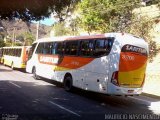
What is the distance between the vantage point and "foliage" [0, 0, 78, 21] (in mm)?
9469

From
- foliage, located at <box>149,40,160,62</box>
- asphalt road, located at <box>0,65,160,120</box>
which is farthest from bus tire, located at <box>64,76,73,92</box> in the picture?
foliage, located at <box>149,40,160,62</box>

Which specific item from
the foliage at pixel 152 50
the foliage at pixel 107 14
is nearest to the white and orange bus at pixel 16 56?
the foliage at pixel 107 14

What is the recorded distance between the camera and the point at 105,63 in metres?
15.6

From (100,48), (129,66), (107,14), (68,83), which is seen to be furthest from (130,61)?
(107,14)

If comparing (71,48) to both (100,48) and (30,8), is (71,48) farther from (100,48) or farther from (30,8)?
(30,8)

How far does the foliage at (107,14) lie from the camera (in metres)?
34.8

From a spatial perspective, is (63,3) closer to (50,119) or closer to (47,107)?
(50,119)

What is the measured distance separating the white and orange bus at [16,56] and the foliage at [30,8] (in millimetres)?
23293

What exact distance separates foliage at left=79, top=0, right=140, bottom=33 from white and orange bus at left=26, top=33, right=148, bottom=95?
51.3ft

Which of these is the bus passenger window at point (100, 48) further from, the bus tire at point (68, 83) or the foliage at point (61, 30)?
the foliage at point (61, 30)

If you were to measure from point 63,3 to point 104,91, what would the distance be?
21.2 ft

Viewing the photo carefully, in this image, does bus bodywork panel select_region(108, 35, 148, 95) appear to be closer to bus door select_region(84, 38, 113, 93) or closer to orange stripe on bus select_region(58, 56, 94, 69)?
bus door select_region(84, 38, 113, 93)

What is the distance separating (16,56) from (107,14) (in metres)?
11.5

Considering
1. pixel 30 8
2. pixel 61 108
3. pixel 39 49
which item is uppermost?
pixel 30 8
